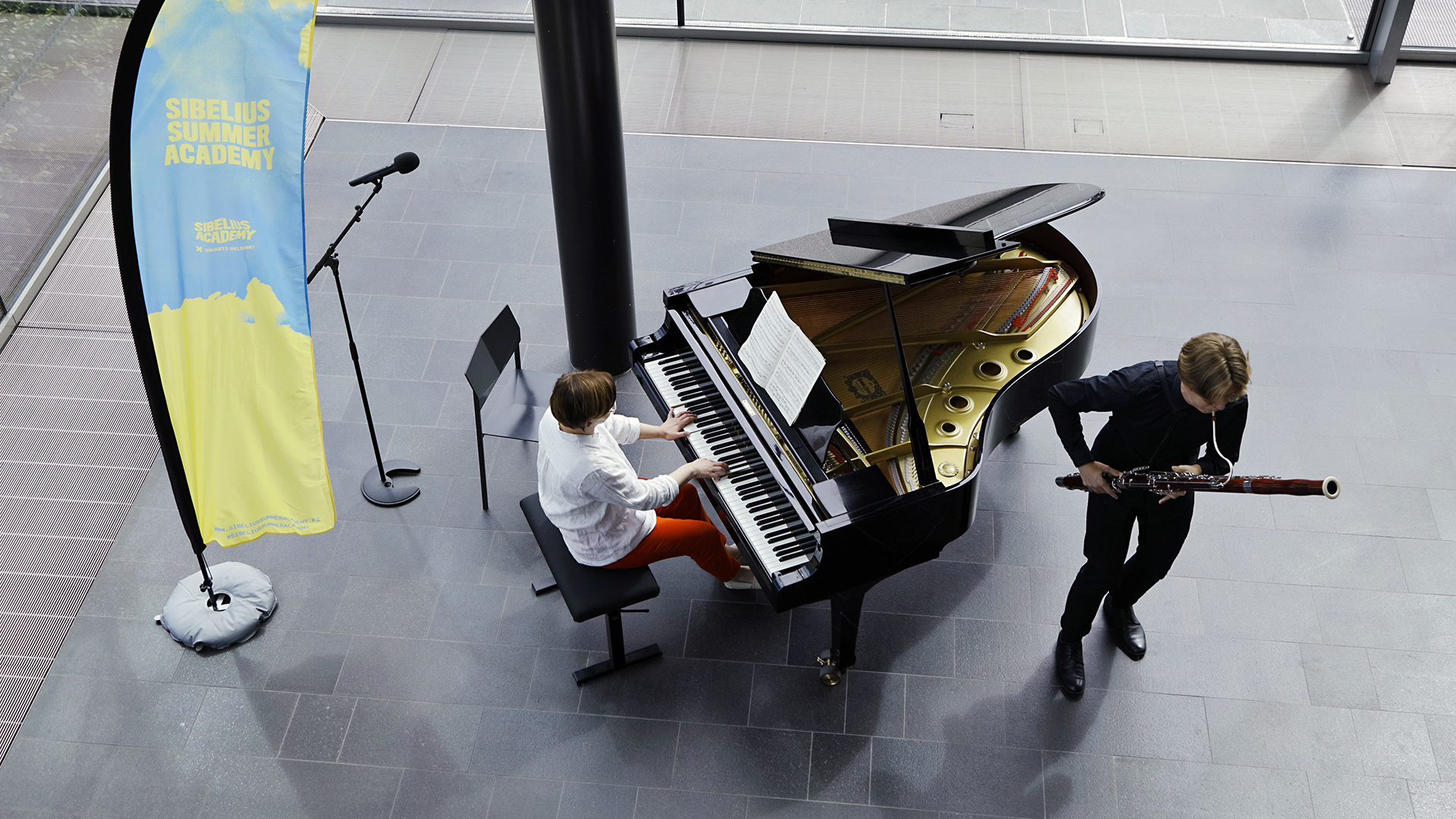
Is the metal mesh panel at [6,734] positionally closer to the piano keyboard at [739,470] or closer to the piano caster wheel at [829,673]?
the piano keyboard at [739,470]

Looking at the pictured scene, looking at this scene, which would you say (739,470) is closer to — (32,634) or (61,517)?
(32,634)

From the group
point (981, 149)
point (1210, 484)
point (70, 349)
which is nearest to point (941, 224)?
point (1210, 484)

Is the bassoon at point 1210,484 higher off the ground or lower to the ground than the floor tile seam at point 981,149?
higher

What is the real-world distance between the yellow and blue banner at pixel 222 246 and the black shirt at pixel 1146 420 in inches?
97.7

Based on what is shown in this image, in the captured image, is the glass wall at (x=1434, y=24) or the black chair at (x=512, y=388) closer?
the black chair at (x=512, y=388)

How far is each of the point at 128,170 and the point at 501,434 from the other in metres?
1.84

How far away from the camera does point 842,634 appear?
4.24 metres

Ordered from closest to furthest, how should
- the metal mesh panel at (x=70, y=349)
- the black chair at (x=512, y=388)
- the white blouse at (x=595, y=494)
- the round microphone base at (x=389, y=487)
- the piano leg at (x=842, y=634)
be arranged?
the white blouse at (x=595, y=494) < the piano leg at (x=842, y=634) < the black chair at (x=512, y=388) < the round microphone base at (x=389, y=487) < the metal mesh panel at (x=70, y=349)

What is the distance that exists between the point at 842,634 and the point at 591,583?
3.03 feet

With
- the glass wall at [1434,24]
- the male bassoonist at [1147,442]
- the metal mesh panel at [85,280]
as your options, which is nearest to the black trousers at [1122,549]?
the male bassoonist at [1147,442]

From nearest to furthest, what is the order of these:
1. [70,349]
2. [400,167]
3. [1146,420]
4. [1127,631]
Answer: [1146,420], [400,167], [1127,631], [70,349]

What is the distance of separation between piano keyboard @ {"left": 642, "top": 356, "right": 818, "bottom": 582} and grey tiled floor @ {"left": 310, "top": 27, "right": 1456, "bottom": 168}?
331 centimetres

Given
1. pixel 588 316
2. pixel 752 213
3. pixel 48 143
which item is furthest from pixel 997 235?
pixel 48 143

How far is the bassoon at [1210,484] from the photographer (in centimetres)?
331
